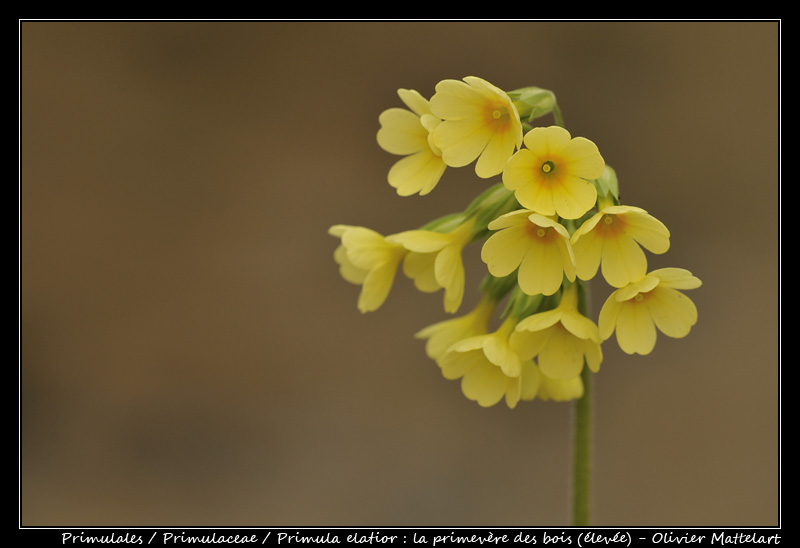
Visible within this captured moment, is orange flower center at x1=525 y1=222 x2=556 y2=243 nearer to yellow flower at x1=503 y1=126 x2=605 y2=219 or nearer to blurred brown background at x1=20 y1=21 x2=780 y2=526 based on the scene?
yellow flower at x1=503 y1=126 x2=605 y2=219

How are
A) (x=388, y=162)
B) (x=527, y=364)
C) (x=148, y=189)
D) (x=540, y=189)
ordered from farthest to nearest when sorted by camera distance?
(x=388, y=162), (x=148, y=189), (x=527, y=364), (x=540, y=189)

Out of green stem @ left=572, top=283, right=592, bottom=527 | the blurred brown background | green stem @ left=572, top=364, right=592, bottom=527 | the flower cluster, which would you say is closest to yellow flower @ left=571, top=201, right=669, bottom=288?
the flower cluster

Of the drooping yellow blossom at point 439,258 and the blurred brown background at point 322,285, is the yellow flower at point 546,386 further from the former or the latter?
the blurred brown background at point 322,285

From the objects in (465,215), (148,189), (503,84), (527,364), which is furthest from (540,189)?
(148,189)

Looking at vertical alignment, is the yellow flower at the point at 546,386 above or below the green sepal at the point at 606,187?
below

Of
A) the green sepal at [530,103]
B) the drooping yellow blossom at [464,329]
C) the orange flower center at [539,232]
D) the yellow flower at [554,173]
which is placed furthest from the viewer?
the drooping yellow blossom at [464,329]

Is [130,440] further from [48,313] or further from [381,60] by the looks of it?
[381,60]

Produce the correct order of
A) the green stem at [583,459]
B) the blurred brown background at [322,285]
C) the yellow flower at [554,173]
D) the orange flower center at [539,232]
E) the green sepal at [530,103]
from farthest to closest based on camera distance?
the blurred brown background at [322,285] → the green stem at [583,459] → the green sepal at [530,103] → the orange flower center at [539,232] → the yellow flower at [554,173]

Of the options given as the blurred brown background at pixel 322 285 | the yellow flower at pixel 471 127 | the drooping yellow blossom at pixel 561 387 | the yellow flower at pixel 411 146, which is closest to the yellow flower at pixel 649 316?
the drooping yellow blossom at pixel 561 387
